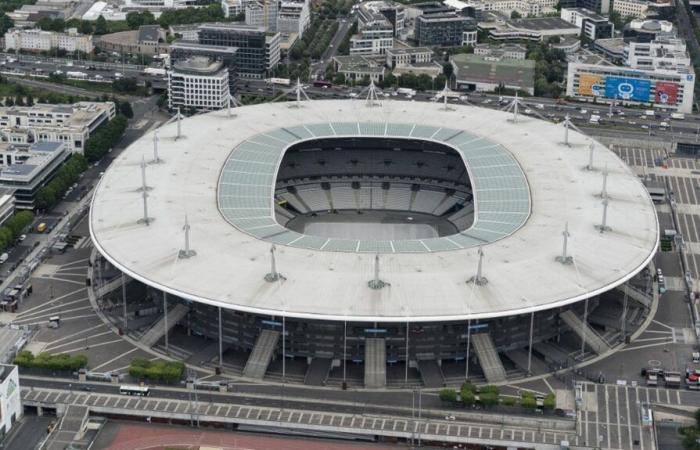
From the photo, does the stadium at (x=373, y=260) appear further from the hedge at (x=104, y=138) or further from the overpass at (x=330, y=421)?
the hedge at (x=104, y=138)

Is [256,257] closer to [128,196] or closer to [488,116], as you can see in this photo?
[128,196]

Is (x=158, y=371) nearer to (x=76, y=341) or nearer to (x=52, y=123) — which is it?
(x=76, y=341)

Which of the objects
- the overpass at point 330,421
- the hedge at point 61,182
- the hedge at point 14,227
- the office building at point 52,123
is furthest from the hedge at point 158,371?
the office building at point 52,123

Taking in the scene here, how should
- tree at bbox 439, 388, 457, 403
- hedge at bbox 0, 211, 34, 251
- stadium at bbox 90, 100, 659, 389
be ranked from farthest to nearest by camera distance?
hedge at bbox 0, 211, 34, 251 < stadium at bbox 90, 100, 659, 389 < tree at bbox 439, 388, 457, 403

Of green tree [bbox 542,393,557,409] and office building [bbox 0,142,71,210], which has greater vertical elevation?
office building [bbox 0,142,71,210]

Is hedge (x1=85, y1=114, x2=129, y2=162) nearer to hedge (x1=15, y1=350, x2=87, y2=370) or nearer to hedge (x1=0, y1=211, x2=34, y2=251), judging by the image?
hedge (x1=0, y1=211, x2=34, y2=251)

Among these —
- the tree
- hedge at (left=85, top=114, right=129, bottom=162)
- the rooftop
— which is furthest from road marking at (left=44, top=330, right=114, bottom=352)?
hedge at (left=85, top=114, right=129, bottom=162)
